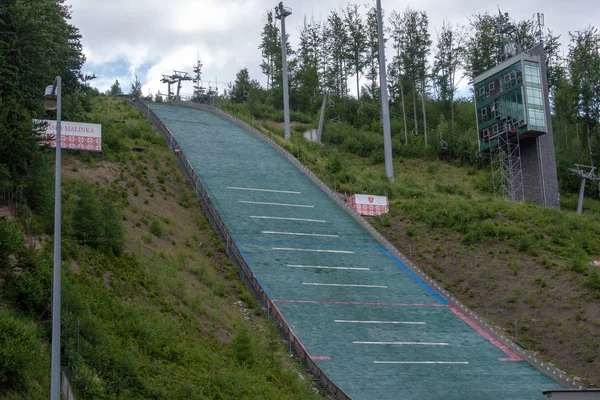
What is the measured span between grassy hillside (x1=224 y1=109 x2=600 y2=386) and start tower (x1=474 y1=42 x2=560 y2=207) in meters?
3.49

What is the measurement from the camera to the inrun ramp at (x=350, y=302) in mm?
28328

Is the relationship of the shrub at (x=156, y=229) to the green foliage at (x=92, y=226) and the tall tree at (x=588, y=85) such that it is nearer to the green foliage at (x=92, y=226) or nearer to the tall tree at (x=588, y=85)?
the green foliage at (x=92, y=226)

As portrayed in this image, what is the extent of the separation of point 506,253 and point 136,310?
2075cm

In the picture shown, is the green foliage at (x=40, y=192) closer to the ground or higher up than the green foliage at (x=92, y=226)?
higher up

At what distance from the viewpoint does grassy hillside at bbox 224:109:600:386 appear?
32.7 meters

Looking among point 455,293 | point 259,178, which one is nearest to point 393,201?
point 259,178

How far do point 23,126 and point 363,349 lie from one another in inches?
604

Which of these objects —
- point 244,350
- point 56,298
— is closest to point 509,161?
point 244,350

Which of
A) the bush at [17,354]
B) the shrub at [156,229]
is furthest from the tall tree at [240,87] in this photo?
the bush at [17,354]

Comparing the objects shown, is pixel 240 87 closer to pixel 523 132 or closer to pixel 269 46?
pixel 269 46

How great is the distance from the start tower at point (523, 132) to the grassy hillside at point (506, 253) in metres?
3.49

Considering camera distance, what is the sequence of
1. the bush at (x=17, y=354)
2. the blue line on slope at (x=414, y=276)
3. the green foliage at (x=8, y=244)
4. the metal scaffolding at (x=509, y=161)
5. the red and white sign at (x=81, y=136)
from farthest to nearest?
the metal scaffolding at (x=509, y=161) < the red and white sign at (x=81, y=136) < the blue line on slope at (x=414, y=276) < the green foliage at (x=8, y=244) < the bush at (x=17, y=354)

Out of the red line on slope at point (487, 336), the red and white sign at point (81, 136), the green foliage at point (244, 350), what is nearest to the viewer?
the green foliage at point (244, 350)

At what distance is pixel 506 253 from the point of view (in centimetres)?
4006
